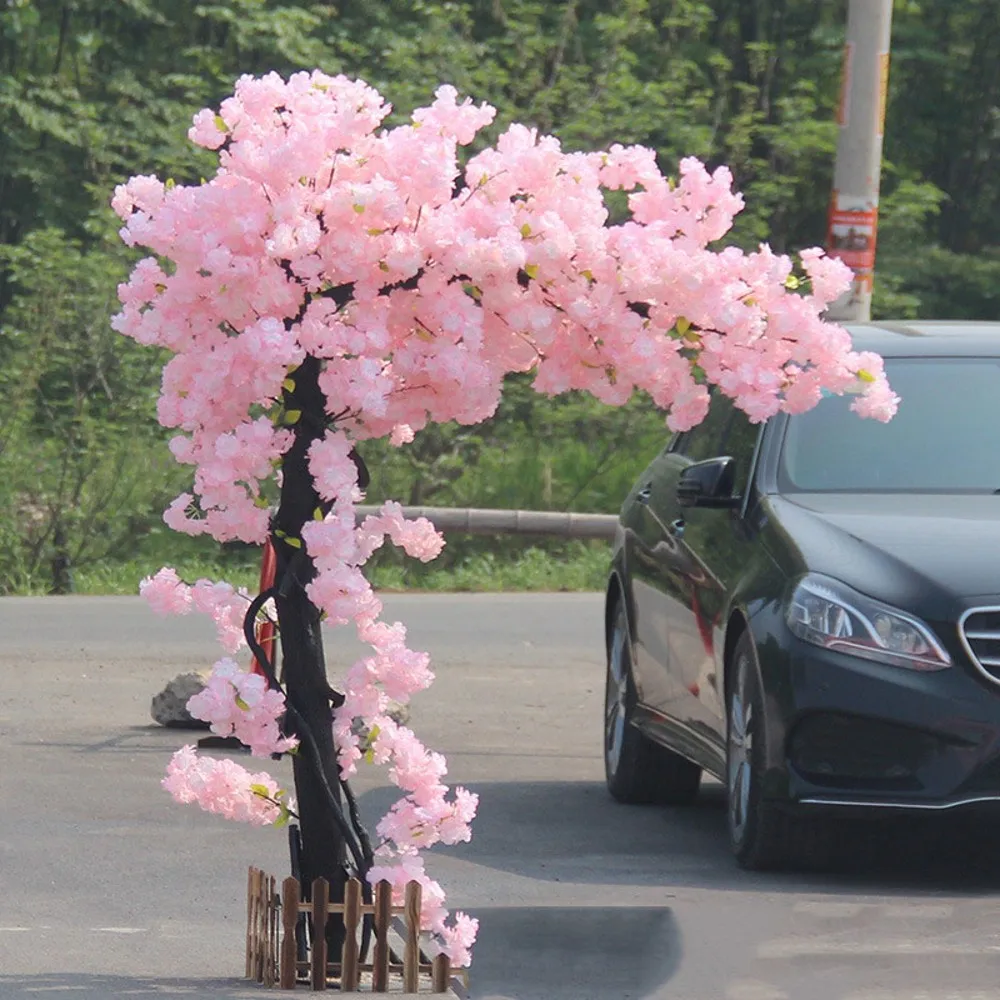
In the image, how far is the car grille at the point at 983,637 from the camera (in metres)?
7.55

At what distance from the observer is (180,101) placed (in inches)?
1043

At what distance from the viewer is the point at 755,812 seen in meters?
7.91

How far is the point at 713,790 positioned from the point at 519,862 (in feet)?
7.11

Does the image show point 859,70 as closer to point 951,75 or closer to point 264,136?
point 264,136

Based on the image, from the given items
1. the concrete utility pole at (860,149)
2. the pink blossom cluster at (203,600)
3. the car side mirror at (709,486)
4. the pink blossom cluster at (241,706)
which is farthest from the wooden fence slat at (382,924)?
the concrete utility pole at (860,149)

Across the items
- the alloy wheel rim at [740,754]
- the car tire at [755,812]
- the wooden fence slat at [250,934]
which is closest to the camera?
the wooden fence slat at [250,934]

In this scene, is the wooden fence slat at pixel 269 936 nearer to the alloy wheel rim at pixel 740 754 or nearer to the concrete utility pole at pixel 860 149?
the alloy wheel rim at pixel 740 754

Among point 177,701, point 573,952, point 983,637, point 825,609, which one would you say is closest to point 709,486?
point 825,609

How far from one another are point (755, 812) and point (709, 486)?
4.01ft

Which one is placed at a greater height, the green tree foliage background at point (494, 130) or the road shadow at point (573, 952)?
the green tree foliage background at point (494, 130)

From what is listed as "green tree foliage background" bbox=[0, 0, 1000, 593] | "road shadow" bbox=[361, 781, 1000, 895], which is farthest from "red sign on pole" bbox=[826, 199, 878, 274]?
"green tree foliage background" bbox=[0, 0, 1000, 593]

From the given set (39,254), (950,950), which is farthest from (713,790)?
(39,254)

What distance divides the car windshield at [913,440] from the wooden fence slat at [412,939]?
288cm

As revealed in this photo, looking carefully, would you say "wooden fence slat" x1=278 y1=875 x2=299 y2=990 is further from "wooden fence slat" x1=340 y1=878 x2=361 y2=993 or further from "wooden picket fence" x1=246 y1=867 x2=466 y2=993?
"wooden fence slat" x1=340 y1=878 x2=361 y2=993
